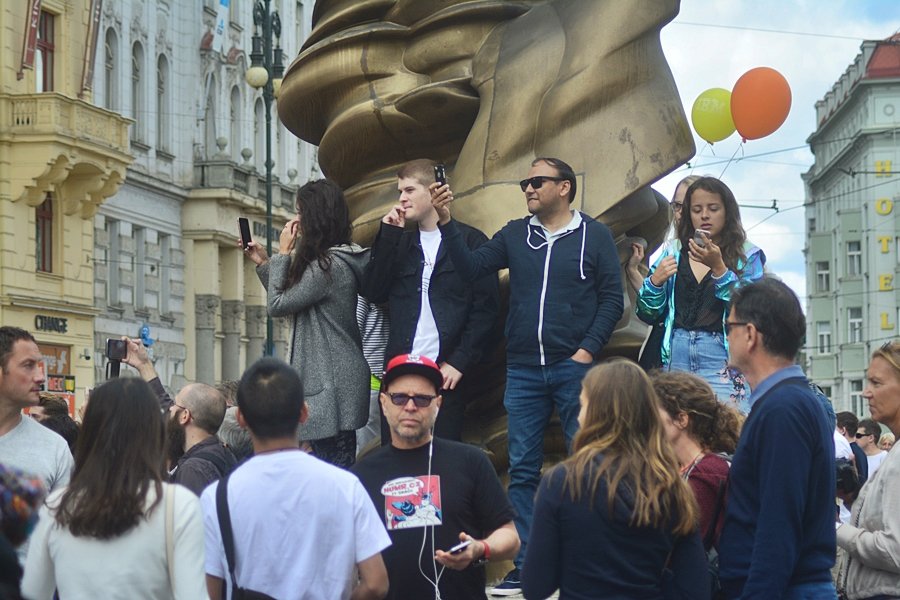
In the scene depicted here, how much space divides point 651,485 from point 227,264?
37614 mm

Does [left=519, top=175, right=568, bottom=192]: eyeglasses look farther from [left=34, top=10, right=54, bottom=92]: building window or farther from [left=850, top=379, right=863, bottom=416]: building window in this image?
[left=850, top=379, right=863, bottom=416]: building window

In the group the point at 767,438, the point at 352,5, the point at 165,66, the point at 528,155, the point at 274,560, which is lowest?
the point at 274,560

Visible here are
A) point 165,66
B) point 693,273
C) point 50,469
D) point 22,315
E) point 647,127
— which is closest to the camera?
point 50,469

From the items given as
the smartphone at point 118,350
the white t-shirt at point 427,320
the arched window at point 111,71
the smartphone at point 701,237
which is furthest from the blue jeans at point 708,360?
the arched window at point 111,71

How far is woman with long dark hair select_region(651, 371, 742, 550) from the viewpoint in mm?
5055

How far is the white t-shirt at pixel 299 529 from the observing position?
15.2 feet

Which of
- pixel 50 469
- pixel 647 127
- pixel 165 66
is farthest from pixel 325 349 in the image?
pixel 165 66

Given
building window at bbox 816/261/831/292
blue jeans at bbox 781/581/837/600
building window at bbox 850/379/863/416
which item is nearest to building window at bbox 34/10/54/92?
blue jeans at bbox 781/581/837/600

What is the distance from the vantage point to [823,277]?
250 ft

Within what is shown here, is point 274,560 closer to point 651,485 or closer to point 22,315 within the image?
point 651,485

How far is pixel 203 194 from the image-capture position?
3991cm

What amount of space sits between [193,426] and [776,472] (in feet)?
9.70

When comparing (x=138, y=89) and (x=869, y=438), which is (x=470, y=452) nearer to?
(x=869, y=438)

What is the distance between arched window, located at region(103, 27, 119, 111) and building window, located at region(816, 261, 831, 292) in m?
46.4
